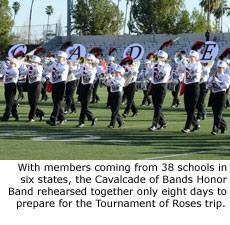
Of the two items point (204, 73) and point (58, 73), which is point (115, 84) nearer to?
point (58, 73)

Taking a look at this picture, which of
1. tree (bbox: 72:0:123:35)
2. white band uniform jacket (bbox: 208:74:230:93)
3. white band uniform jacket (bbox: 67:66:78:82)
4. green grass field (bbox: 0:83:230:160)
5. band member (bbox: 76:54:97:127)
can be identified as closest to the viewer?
green grass field (bbox: 0:83:230:160)

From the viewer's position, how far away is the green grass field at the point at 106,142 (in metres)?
10.9

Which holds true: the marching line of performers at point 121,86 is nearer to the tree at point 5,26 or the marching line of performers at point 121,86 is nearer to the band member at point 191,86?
the band member at point 191,86

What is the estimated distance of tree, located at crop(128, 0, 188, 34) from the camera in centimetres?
6750

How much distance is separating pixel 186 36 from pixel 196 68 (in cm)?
4391

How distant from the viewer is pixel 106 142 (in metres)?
12.7

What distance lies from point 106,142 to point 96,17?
59.0m

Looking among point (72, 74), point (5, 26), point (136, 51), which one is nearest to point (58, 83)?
point (72, 74)

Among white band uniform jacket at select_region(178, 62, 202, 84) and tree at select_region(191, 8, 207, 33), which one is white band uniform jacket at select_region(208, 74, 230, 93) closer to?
white band uniform jacket at select_region(178, 62, 202, 84)

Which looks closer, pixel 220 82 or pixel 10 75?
pixel 220 82

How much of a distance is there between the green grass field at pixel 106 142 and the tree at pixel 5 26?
49991 millimetres

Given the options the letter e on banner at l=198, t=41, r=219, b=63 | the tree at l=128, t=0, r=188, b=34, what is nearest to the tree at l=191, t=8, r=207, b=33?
the tree at l=128, t=0, r=188, b=34

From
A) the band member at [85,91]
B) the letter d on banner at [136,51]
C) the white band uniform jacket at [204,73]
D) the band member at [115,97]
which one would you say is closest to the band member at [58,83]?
the band member at [85,91]

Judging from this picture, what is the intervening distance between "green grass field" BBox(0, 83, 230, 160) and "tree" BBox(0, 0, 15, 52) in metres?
50.0
